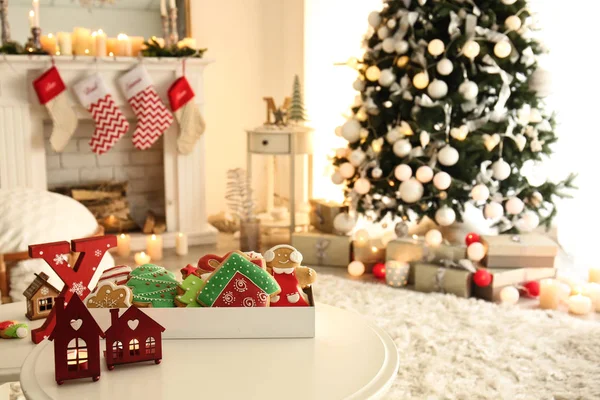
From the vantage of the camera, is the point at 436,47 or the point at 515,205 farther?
the point at 515,205

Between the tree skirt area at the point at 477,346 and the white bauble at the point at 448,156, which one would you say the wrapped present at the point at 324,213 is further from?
the white bauble at the point at 448,156

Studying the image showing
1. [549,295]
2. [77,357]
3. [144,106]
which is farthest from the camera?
[144,106]

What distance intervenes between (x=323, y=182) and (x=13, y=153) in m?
2.14

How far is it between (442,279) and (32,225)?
6.39 feet

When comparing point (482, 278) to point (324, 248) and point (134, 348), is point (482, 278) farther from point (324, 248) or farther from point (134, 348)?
point (134, 348)

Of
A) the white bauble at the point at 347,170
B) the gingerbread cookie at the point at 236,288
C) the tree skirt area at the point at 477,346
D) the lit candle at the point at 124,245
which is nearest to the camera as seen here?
the gingerbread cookie at the point at 236,288

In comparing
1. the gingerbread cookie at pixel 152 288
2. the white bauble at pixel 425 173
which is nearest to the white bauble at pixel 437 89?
the white bauble at pixel 425 173

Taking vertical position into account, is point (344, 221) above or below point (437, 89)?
below

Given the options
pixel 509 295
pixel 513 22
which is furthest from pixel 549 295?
pixel 513 22

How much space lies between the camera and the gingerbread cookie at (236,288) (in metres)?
1.60

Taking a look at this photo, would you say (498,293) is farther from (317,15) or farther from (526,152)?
(317,15)

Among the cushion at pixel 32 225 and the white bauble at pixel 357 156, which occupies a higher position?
the white bauble at pixel 357 156

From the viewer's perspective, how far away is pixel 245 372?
1.42 meters

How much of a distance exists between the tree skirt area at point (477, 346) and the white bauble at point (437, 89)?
1.00 meters
